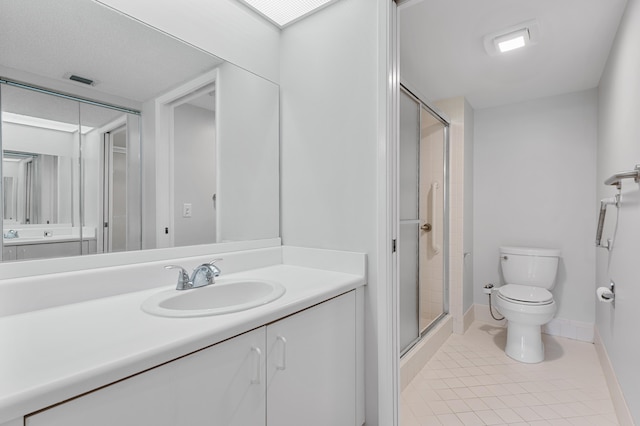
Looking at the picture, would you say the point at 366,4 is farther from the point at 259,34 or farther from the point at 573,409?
the point at 573,409

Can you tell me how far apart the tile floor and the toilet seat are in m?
0.45

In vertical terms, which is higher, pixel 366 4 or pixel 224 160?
pixel 366 4

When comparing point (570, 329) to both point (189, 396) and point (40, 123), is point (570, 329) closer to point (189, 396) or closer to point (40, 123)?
point (189, 396)

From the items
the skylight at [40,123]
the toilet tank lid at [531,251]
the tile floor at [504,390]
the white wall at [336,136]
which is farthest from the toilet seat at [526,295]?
the skylight at [40,123]

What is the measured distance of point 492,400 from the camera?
1.83 m

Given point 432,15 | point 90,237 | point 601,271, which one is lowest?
point 601,271

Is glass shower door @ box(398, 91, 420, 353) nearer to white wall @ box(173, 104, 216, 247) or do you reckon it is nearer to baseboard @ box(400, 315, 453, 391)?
baseboard @ box(400, 315, 453, 391)

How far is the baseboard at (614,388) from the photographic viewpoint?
5.03 ft

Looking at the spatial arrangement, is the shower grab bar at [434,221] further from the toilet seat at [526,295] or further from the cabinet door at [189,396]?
the cabinet door at [189,396]

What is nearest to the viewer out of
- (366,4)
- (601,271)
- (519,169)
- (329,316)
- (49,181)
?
(49,181)

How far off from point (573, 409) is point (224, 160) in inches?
92.8

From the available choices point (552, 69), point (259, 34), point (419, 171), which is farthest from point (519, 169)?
point (259, 34)

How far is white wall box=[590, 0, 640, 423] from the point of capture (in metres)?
1.41

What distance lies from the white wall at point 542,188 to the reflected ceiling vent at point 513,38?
115cm
